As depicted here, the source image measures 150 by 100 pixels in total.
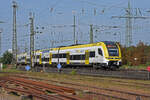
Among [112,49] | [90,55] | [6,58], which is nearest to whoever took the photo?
[112,49]

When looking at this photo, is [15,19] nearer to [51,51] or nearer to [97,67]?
[51,51]

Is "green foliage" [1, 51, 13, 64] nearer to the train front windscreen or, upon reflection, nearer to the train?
the train

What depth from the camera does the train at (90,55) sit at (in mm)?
32594

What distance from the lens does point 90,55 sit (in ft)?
115

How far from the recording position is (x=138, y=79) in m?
23.8

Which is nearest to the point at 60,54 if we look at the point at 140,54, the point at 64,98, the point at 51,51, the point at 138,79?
the point at 51,51

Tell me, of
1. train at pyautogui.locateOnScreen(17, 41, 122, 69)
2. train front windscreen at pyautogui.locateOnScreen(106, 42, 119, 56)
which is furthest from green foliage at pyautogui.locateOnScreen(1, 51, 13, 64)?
train front windscreen at pyautogui.locateOnScreen(106, 42, 119, 56)

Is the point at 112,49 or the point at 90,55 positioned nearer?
the point at 112,49

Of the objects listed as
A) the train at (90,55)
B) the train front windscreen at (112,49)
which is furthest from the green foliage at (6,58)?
the train front windscreen at (112,49)

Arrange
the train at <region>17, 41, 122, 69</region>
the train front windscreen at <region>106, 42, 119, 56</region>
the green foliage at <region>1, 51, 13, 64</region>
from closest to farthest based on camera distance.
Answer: the train at <region>17, 41, 122, 69</region>
the train front windscreen at <region>106, 42, 119, 56</region>
the green foliage at <region>1, 51, 13, 64</region>

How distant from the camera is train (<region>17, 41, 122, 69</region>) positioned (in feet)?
107

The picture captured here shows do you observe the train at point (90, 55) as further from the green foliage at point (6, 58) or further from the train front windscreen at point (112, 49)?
the green foliage at point (6, 58)

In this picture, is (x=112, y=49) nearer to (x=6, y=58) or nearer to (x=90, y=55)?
(x=90, y=55)

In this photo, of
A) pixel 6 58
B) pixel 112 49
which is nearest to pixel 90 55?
pixel 112 49
